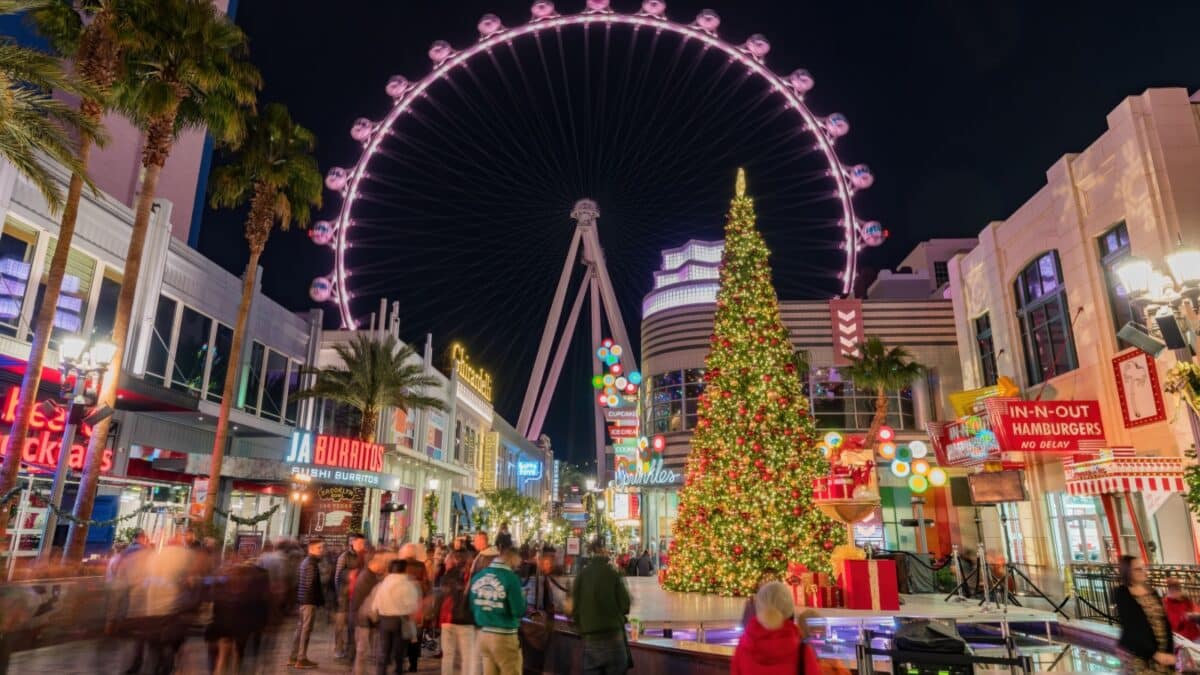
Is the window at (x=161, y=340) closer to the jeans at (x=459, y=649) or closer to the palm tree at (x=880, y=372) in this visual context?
the jeans at (x=459, y=649)

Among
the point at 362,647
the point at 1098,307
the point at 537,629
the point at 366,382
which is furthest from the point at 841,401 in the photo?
the point at 362,647

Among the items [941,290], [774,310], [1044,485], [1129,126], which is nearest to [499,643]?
[774,310]

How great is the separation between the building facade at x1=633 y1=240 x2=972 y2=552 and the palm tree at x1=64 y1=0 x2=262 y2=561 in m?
23.2

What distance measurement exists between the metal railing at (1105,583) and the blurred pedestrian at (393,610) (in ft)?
40.9

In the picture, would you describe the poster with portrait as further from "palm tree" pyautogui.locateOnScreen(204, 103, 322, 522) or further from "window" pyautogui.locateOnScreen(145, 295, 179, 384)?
"window" pyautogui.locateOnScreen(145, 295, 179, 384)

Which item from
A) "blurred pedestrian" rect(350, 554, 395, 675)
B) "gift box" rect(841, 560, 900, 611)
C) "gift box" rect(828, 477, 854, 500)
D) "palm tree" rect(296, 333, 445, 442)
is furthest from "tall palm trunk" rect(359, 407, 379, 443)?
"gift box" rect(841, 560, 900, 611)

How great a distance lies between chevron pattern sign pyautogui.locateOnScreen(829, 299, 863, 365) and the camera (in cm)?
3881

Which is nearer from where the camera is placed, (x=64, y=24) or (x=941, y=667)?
(x=941, y=667)

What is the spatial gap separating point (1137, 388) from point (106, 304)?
28961 millimetres

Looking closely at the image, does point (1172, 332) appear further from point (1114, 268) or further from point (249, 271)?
point (249, 271)

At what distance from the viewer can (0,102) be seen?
11.0 meters

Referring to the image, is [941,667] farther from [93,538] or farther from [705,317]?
[705,317]

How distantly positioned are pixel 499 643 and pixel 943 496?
1319 inches

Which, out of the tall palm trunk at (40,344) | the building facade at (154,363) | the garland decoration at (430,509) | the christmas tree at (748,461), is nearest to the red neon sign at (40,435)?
the building facade at (154,363)
